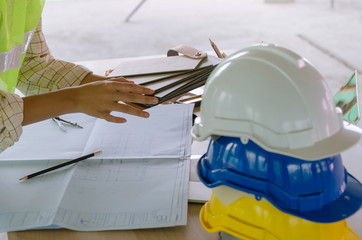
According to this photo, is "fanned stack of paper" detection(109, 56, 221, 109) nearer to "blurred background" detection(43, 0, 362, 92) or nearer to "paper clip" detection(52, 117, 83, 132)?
"paper clip" detection(52, 117, 83, 132)

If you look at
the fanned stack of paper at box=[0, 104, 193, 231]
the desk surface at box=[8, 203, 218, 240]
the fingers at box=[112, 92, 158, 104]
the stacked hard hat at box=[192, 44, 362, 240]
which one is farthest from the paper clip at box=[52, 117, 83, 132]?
the stacked hard hat at box=[192, 44, 362, 240]

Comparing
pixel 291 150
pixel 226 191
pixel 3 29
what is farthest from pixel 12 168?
pixel 291 150

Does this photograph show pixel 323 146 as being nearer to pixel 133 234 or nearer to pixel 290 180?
pixel 290 180

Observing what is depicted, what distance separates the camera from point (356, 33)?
4348 millimetres

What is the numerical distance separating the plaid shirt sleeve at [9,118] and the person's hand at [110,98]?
124 mm

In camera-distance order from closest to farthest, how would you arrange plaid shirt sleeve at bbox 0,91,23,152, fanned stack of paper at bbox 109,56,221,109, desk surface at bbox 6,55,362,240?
desk surface at bbox 6,55,362,240
plaid shirt sleeve at bbox 0,91,23,152
fanned stack of paper at bbox 109,56,221,109

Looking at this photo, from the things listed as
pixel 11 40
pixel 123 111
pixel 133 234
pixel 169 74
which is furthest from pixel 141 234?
pixel 11 40

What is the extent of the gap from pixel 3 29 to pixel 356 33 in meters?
4.01

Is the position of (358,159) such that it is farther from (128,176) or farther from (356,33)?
(356,33)

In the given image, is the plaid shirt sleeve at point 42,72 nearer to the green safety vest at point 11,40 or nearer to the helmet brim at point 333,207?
the green safety vest at point 11,40

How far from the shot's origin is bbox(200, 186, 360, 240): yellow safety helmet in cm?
62

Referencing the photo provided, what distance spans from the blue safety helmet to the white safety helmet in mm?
31

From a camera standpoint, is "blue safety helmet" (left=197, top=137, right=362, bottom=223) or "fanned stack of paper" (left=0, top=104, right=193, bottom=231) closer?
"blue safety helmet" (left=197, top=137, right=362, bottom=223)

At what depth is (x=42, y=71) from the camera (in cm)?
123
